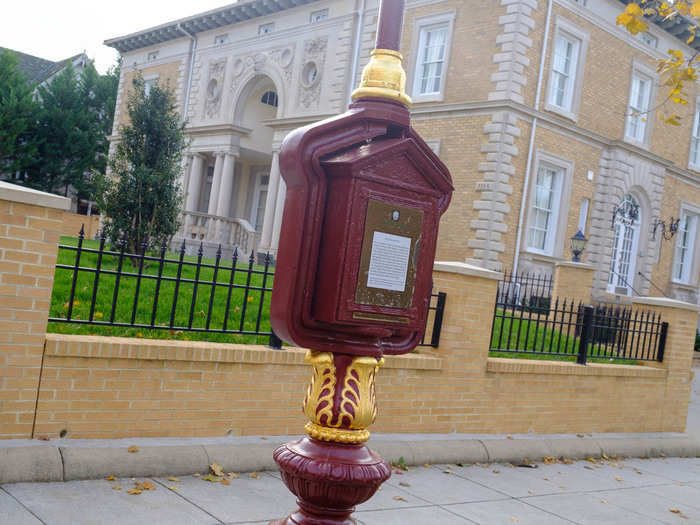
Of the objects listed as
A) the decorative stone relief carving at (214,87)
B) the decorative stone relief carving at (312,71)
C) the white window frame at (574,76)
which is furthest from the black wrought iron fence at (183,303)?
the decorative stone relief carving at (214,87)

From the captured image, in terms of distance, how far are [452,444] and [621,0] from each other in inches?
722

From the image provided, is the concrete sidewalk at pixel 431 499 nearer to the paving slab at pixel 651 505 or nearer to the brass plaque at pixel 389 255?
the paving slab at pixel 651 505

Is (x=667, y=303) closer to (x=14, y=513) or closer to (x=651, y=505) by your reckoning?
(x=651, y=505)

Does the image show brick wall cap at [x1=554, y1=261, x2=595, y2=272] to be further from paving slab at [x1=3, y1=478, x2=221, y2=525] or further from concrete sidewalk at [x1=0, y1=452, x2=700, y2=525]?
paving slab at [x1=3, y1=478, x2=221, y2=525]

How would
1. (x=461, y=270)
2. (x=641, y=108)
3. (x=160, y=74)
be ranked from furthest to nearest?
1. (x=160, y=74)
2. (x=641, y=108)
3. (x=461, y=270)

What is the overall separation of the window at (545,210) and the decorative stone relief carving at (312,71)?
7770mm

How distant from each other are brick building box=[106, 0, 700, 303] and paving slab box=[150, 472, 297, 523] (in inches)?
550

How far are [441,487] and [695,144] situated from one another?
74.5ft

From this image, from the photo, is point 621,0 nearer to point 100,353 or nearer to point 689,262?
point 689,262

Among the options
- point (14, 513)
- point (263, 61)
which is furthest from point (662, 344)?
point (263, 61)

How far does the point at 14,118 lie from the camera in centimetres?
3500

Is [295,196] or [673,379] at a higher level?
[295,196]

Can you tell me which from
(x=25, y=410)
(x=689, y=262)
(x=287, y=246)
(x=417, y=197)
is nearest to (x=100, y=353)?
(x=25, y=410)

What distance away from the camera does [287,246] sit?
290 cm
